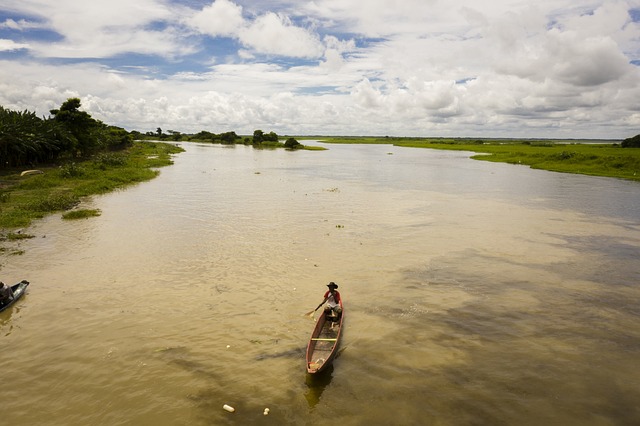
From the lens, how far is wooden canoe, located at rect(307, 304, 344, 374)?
37.8ft

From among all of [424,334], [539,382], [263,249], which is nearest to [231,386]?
[424,334]

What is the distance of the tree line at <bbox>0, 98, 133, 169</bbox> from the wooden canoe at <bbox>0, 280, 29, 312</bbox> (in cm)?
3846

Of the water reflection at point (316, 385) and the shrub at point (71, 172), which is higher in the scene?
the shrub at point (71, 172)

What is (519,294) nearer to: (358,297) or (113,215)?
Result: (358,297)

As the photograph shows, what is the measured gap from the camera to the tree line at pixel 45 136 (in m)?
48.1

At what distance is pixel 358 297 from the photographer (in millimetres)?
17531

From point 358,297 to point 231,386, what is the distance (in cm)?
764

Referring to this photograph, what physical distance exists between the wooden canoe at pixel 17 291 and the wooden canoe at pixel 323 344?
Result: 11804 millimetres

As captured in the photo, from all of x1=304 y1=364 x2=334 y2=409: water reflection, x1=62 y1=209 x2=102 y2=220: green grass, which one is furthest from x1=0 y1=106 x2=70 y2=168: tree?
x1=304 y1=364 x2=334 y2=409: water reflection

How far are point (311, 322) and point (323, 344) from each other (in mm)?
2218

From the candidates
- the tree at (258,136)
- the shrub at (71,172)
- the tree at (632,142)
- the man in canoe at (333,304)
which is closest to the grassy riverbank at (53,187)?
the shrub at (71,172)

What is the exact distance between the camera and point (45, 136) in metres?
53.4

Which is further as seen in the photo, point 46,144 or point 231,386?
point 46,144

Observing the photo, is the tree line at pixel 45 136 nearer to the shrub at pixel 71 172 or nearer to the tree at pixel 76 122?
the tree at pixel 76 122
